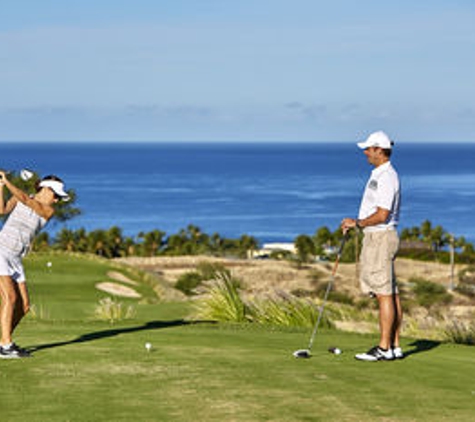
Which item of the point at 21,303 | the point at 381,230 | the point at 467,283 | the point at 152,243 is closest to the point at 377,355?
the point at 381,230

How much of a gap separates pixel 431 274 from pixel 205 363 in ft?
228

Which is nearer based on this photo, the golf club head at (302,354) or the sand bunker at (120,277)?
the golf club head at (302,354)

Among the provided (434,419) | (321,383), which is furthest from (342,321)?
(434,419)

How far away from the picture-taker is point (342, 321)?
18328 mm

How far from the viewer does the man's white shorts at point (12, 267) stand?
10086 millimetres

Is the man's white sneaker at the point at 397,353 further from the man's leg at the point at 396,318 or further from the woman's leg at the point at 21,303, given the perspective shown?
the woman's leg at the point at 21,303

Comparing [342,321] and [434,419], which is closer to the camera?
[434,419]

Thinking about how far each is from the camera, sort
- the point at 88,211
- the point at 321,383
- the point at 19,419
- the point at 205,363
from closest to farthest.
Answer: the point at 19,419
the point at 321,383
the point at 205,363
the point at 88,211

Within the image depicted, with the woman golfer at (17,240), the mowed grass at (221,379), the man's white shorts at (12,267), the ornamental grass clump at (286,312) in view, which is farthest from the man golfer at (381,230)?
the ornamental grass clump at (286,312)

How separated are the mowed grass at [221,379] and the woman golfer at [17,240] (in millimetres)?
454

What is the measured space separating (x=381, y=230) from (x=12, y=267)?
4.00m

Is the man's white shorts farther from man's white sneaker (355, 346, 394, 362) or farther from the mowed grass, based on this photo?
man's white sneaker (355, 346, 394, 362)

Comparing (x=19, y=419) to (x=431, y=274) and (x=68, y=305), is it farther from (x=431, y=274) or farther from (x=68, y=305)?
(x=431, y=274)

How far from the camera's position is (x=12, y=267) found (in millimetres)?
10188
